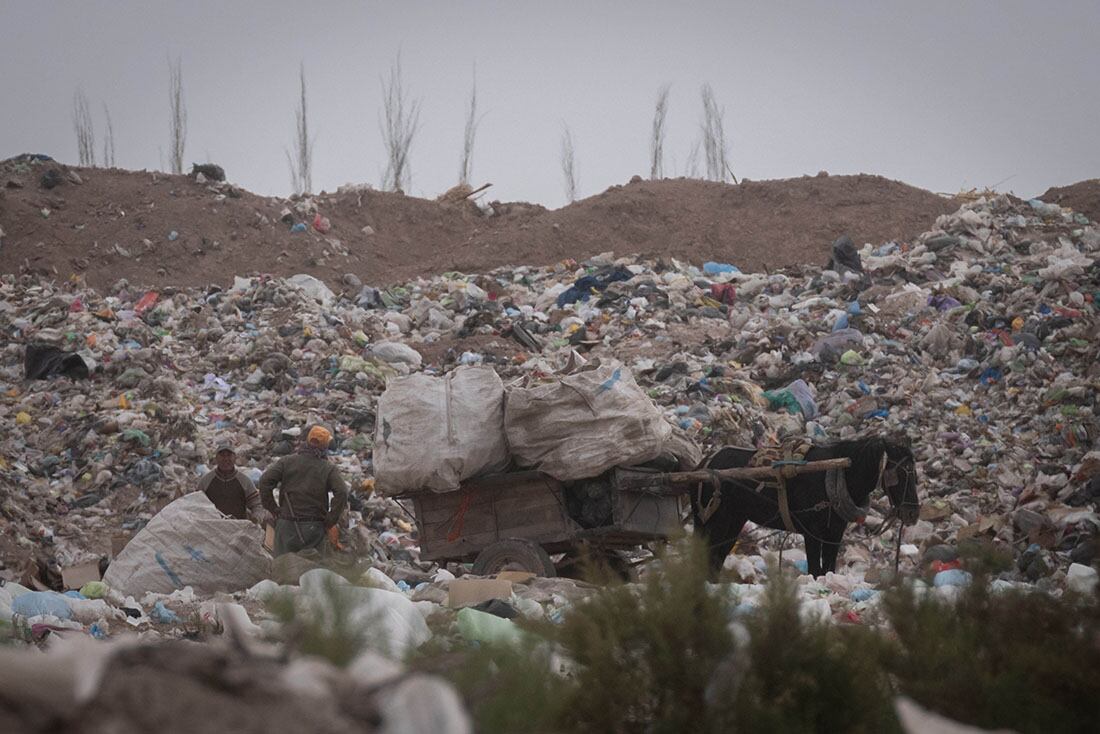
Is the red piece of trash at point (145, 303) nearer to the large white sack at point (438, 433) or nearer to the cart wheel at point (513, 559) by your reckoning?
the large white sack at point (438, 433)

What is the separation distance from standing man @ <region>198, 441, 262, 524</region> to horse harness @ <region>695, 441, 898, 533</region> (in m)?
3.47

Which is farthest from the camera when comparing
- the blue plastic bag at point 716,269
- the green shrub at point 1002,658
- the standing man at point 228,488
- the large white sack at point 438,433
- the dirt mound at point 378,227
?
the dirt mound at point 378,227

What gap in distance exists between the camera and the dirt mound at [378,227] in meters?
25.7

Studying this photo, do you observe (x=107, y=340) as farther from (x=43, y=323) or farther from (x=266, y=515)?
(x=266, y=515)

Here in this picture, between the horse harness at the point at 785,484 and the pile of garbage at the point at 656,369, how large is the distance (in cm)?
55

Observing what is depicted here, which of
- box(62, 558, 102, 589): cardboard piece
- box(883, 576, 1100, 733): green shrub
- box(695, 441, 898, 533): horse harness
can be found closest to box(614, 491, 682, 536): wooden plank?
box(695, 441, 898, 533): horse harness

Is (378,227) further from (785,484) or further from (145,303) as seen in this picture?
(785,484)

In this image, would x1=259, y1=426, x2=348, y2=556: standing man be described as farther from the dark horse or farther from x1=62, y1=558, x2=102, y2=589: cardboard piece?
the dark horse

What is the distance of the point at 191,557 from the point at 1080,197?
20.5m

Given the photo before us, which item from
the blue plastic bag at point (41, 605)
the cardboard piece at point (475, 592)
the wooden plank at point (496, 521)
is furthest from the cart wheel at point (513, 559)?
the blue plastic bag at point (41, 605)

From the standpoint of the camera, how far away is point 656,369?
16.4 meters

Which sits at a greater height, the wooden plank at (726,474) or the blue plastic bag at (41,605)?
the wooden plank at (726,474)

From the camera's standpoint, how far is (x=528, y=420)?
8.98 m

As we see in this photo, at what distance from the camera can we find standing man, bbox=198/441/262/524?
9.81 meters
